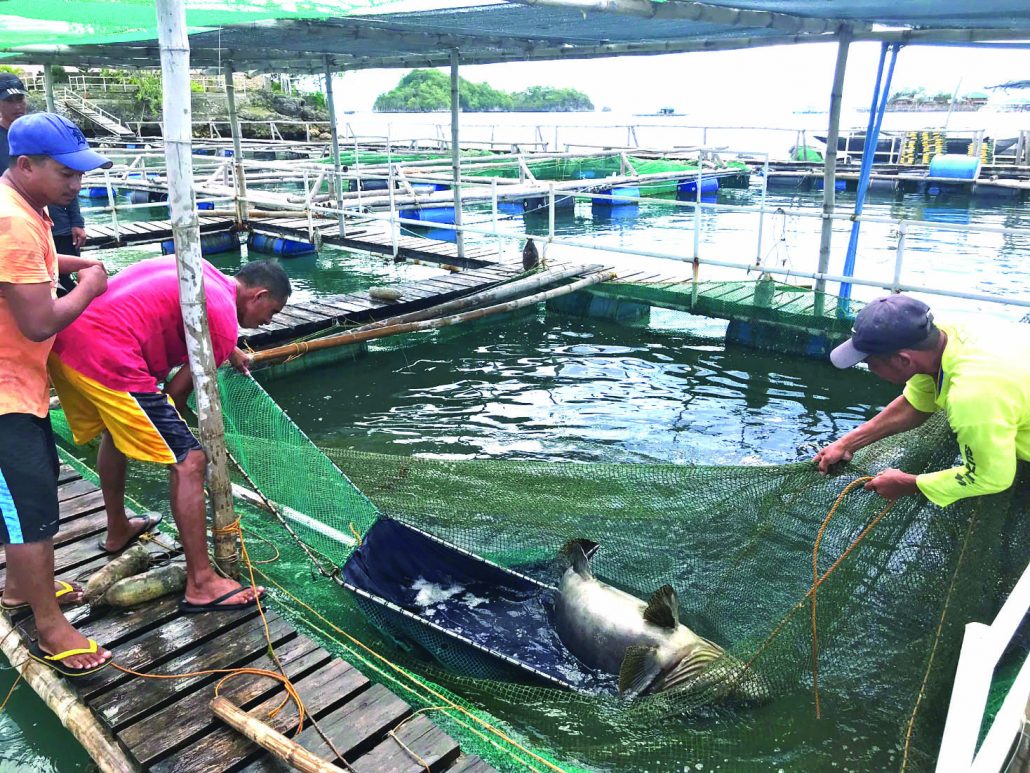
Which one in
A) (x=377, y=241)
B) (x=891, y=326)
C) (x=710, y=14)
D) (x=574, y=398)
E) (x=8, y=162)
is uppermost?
(x=710, y=14)

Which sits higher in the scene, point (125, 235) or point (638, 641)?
point (125, 235)

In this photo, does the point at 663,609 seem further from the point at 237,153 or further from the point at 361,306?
→ the point at 237,153

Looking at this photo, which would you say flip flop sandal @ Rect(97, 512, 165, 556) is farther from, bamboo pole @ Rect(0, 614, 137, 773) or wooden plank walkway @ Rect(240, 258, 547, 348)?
wooden plank walkway @ Rect(240, 258, 547, 348)

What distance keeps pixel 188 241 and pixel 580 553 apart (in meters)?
2.81

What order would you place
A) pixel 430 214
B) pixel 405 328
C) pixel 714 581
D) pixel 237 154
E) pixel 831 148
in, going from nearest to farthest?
1. pixel 714 581
2. pixel 405 328
3. pixel 831 148
4. pixel 237 154
5. pixel 430 214

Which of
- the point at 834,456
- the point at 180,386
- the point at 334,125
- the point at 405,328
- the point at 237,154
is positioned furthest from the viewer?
the point at 237,154

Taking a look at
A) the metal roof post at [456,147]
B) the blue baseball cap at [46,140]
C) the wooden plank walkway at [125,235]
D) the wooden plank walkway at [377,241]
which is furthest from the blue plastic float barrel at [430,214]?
the blue baseball cap at [46,140]

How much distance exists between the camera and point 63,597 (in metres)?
3.82

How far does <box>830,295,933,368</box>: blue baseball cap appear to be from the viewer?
313 cm

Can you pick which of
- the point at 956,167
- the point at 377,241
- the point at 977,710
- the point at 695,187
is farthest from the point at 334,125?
the point at 956,167

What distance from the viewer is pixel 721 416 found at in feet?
26.1

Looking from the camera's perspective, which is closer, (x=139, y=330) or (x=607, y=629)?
(x=139, y=330)

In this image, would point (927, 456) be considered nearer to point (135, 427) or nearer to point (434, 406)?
point (135, 427)

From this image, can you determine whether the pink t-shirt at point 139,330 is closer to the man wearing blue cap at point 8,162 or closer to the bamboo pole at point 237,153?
the man wearing blue cap at point 8,162
